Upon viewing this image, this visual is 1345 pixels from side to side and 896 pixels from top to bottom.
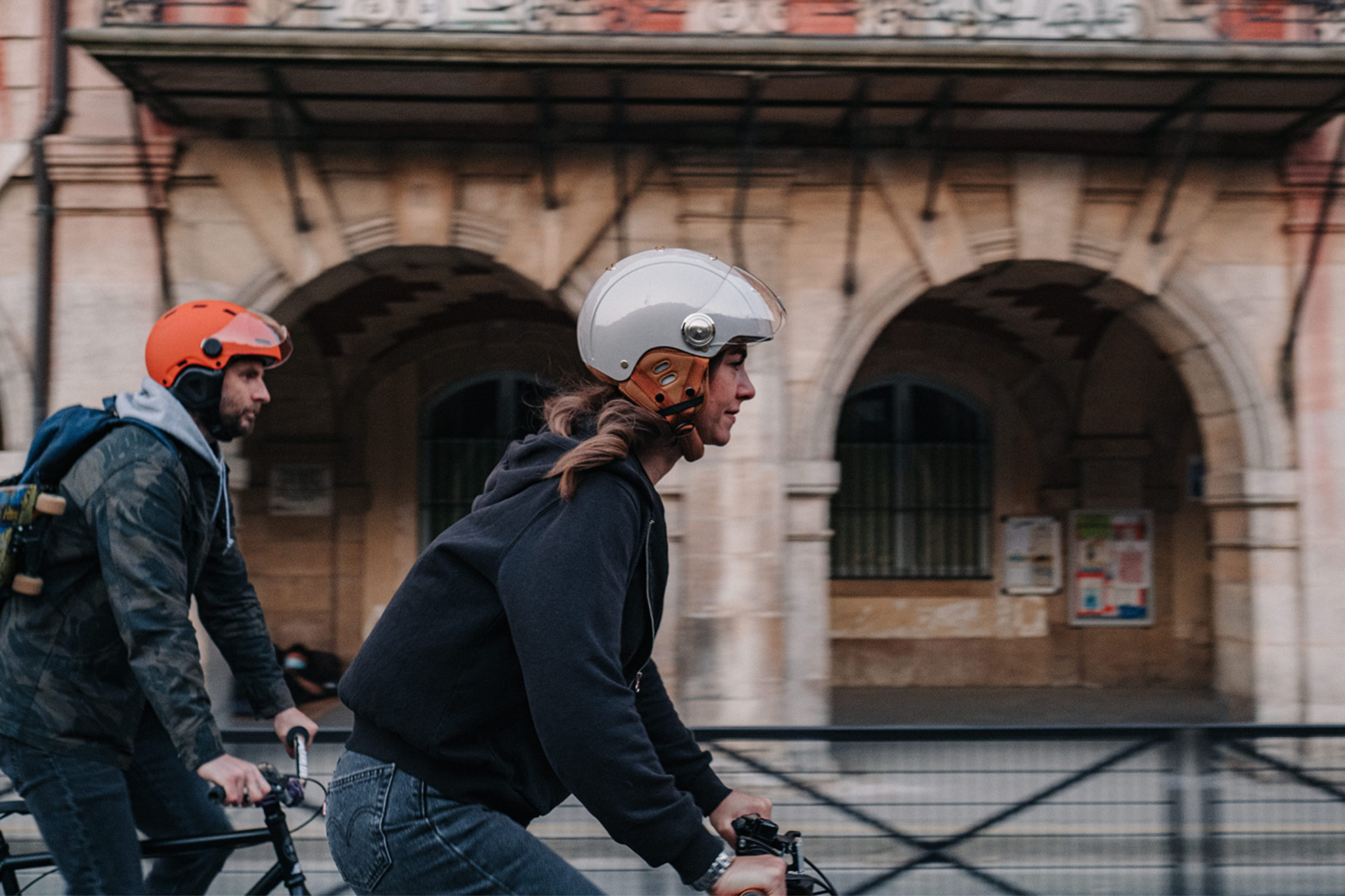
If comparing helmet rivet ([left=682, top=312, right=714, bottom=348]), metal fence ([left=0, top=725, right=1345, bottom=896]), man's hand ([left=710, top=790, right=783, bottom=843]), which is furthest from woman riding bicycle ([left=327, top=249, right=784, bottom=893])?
metal fence ([left=0, top=725, right=1345, bottom=896])

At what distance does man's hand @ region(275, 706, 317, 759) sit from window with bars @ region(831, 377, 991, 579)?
910 centimetres

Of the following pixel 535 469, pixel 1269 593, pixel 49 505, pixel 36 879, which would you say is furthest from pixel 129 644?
pixel 1269 593

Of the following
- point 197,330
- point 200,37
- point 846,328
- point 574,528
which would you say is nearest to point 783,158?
point 846,328

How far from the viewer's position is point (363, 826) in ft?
5.83

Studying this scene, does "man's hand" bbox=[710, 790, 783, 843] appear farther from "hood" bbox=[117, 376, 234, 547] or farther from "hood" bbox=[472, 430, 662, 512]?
"hood" bbox=[117, 376, 234, 547]

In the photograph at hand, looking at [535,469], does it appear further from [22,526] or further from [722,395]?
[22,526]

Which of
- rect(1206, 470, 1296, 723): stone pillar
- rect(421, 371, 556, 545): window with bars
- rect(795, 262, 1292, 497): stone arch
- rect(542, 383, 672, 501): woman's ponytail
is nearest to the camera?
rect(542, 383, 672, 501): woman's ponytail

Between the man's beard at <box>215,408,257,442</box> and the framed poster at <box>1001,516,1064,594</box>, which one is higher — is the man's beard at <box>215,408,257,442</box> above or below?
above

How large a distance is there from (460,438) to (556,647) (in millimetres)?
10282

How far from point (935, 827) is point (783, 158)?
470 centimetres

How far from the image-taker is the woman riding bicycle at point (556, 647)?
162cm

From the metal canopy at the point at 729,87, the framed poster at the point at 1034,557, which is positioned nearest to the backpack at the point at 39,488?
the metal canopy at the point at 729,87

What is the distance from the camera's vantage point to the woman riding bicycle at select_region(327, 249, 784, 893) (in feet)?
5.33

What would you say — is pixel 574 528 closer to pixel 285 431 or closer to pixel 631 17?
pixel 631 17
